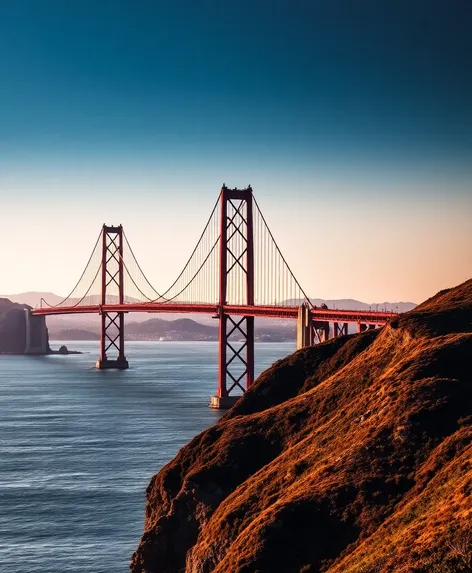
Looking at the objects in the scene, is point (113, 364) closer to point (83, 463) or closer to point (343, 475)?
point (83, 463)

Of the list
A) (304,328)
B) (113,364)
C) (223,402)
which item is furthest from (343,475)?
(113,364)

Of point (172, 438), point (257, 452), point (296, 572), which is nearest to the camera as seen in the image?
point (296, 572)

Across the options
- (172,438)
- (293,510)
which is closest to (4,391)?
(172,438)

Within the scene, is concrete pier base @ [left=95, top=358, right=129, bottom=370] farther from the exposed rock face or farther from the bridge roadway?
the exposed rock face

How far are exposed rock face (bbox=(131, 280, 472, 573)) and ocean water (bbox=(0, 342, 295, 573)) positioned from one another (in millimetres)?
4845

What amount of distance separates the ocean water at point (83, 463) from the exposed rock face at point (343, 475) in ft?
15.9

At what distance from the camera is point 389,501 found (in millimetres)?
25719

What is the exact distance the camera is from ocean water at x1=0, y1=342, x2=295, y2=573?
38.0 meters

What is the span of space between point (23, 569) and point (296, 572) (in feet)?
46.6

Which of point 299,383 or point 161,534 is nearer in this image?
point 161,534

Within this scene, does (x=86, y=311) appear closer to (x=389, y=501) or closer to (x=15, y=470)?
(x=15, y=470)

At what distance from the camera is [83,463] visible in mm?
55594

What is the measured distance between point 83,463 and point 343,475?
30607 millimetres

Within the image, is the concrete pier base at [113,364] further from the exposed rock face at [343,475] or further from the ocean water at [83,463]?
the exposed rock face at [343,475]
